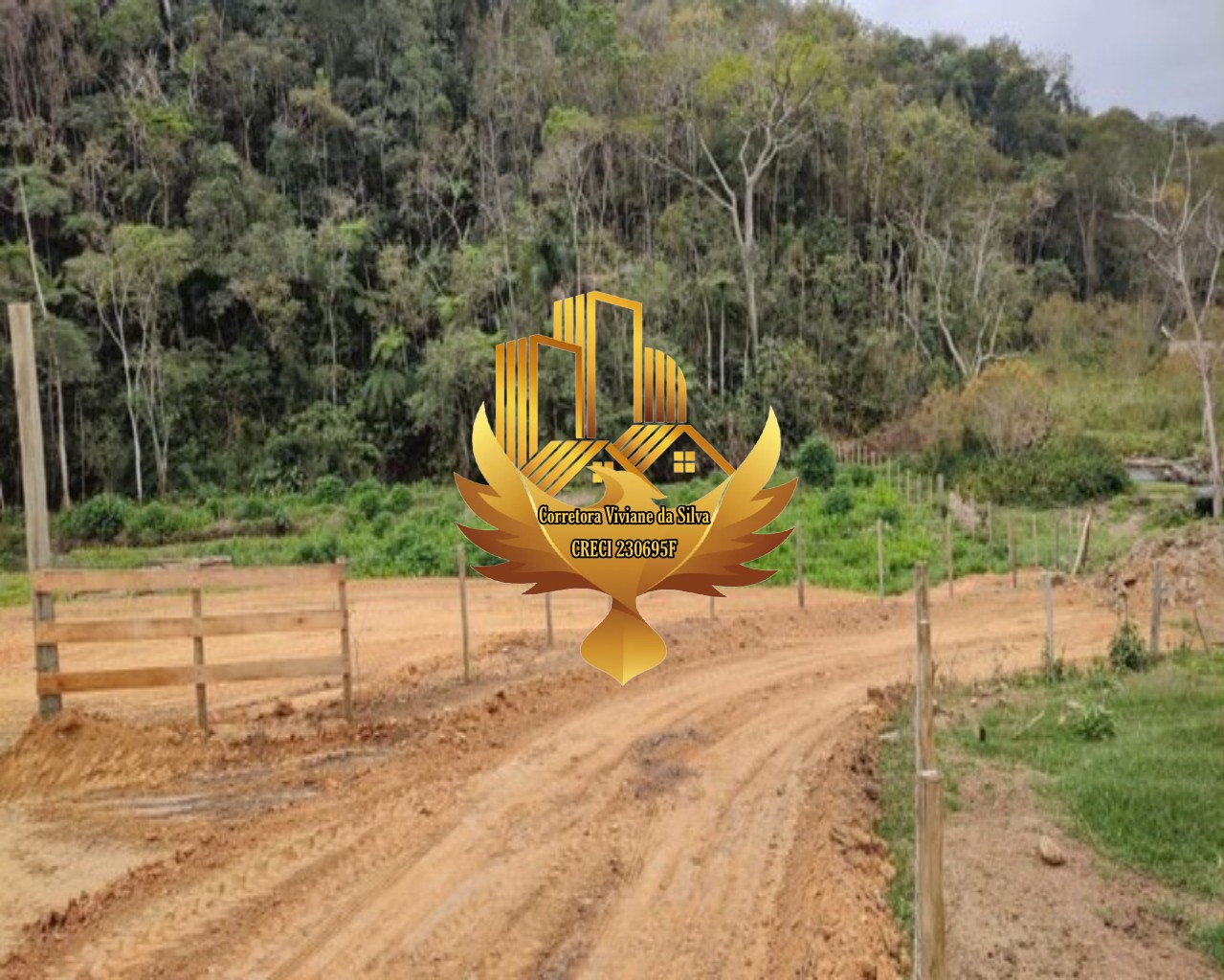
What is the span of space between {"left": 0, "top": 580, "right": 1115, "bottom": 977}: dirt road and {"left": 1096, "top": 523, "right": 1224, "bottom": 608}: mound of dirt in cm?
419

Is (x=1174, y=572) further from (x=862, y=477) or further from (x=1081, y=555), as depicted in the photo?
(x=862, y=477)

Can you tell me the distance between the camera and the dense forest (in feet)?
90.1

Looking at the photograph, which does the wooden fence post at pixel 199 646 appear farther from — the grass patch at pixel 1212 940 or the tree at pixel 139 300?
the tree at pixel 139 300

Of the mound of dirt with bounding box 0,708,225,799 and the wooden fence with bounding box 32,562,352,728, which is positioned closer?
the mound of dirt with bounding box 0,708,225,799

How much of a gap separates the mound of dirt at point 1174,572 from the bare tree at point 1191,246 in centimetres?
551

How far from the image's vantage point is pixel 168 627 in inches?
291

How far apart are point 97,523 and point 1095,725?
22.0 m

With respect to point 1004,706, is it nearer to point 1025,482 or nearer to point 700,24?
point 1025,482

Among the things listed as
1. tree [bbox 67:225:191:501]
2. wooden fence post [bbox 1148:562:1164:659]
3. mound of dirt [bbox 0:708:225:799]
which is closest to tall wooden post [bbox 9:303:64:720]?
mound of dirt [bbox 0:708:225:799]

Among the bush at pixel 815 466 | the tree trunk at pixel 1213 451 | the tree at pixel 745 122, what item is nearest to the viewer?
the tree trunk at pixel 1213 451

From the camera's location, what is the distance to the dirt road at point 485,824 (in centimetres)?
462

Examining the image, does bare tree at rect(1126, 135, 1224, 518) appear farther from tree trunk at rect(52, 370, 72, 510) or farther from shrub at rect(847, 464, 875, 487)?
tree trunk at rect(52, 370, 72, 510)

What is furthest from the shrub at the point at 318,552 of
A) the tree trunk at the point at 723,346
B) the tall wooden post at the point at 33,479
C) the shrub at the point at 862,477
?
the tree trunk at the point at 723,346

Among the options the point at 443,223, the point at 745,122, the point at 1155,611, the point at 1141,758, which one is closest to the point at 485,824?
the point at 1141,758
